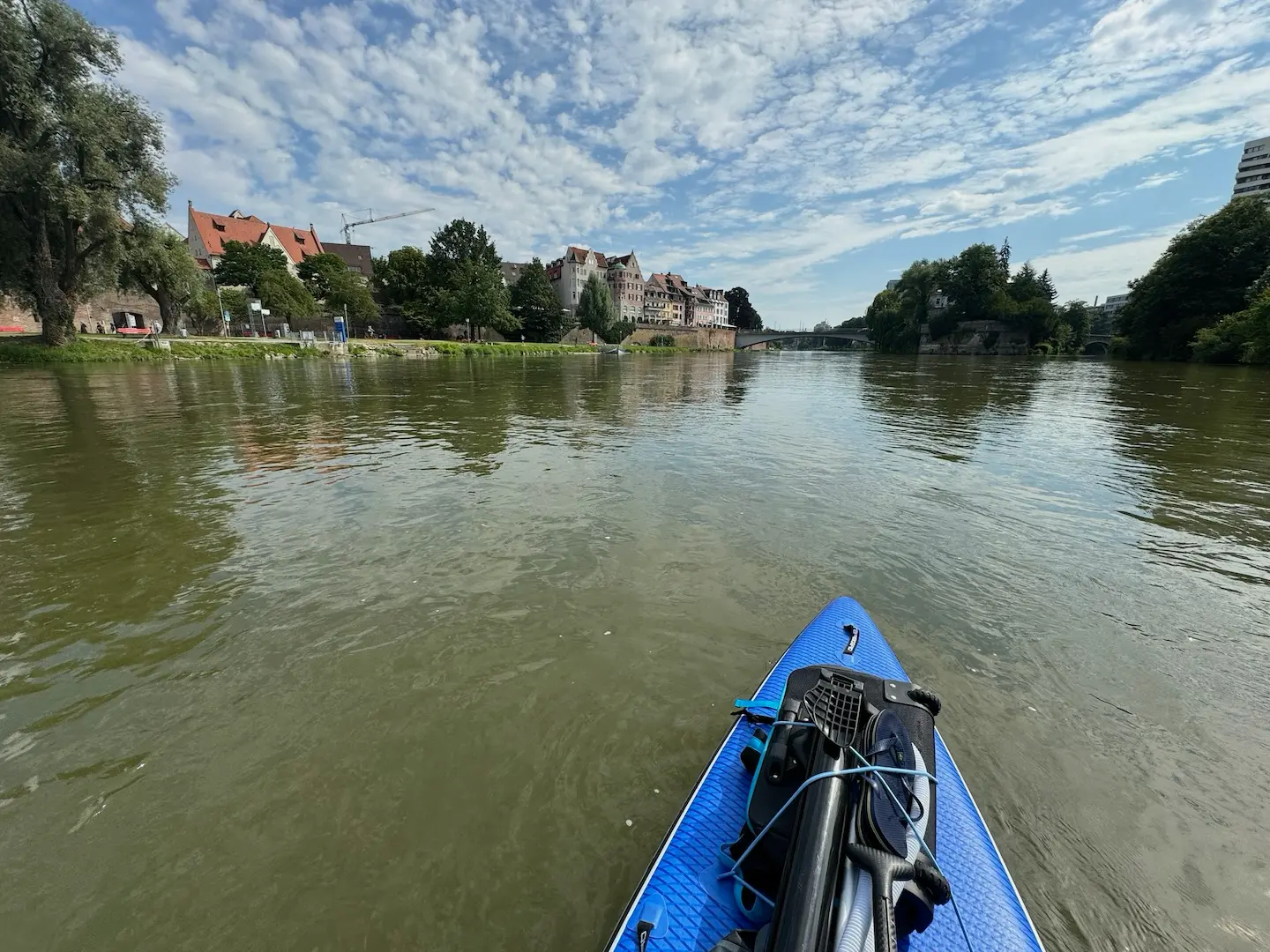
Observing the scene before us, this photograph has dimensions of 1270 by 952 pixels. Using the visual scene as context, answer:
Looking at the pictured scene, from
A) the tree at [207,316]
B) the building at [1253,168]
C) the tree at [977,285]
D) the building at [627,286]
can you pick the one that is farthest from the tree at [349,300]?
the building at [1253,168]

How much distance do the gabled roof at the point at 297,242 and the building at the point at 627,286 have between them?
59241mm

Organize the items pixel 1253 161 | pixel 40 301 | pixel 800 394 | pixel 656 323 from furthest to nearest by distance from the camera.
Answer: pixel 656 323 → pixel 1253 161 → pixel 40 301 → pixel 800 394

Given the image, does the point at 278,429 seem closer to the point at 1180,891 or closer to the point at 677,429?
the point at 677,429

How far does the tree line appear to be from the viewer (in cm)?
8394

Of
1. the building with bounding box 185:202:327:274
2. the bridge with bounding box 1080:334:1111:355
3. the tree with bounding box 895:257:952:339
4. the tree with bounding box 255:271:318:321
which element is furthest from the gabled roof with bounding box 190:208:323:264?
the bridge with bounding box 1080:334:1111:355

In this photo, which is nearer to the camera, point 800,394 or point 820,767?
point 820,767

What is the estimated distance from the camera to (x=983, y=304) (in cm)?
8831

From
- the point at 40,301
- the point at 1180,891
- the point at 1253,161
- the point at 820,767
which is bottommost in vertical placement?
the point at 1180,891

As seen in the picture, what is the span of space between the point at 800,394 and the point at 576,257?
10449cm

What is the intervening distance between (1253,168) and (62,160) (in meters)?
184

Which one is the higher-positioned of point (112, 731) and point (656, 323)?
point (656, 323)

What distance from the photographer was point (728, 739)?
115 inches

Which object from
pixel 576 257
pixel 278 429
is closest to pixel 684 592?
pixel 278 429

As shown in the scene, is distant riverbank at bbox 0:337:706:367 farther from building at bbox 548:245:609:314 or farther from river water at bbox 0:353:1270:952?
building at bbox 548:245:609:314
